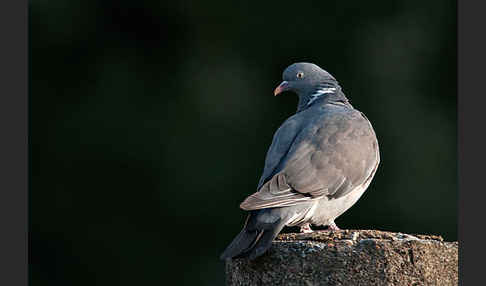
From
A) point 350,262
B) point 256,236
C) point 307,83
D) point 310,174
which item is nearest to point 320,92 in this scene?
point 307,83

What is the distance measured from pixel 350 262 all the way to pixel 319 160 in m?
1.03

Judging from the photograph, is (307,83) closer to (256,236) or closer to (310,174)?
(310,174)

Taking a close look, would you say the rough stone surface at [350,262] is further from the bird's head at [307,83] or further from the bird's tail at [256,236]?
the bird's head at [307,83]

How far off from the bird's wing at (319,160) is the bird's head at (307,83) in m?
0.37

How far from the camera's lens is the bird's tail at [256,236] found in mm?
4355

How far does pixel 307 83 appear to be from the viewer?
6.11 meters

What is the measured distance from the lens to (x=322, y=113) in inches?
221

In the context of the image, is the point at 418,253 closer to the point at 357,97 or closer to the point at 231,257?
the point at 231,257

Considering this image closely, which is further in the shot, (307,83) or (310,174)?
(307,83)

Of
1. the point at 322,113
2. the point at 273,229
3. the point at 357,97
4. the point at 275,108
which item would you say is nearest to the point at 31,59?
the point at 275,108

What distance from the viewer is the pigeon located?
4535mm

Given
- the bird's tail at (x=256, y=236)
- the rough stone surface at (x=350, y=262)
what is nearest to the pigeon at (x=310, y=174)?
the bird's tail at (x=256, y=236)

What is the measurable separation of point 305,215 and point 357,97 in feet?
17.0

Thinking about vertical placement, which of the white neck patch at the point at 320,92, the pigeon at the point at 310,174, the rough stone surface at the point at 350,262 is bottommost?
the rough stone surface at the point at 350,262
